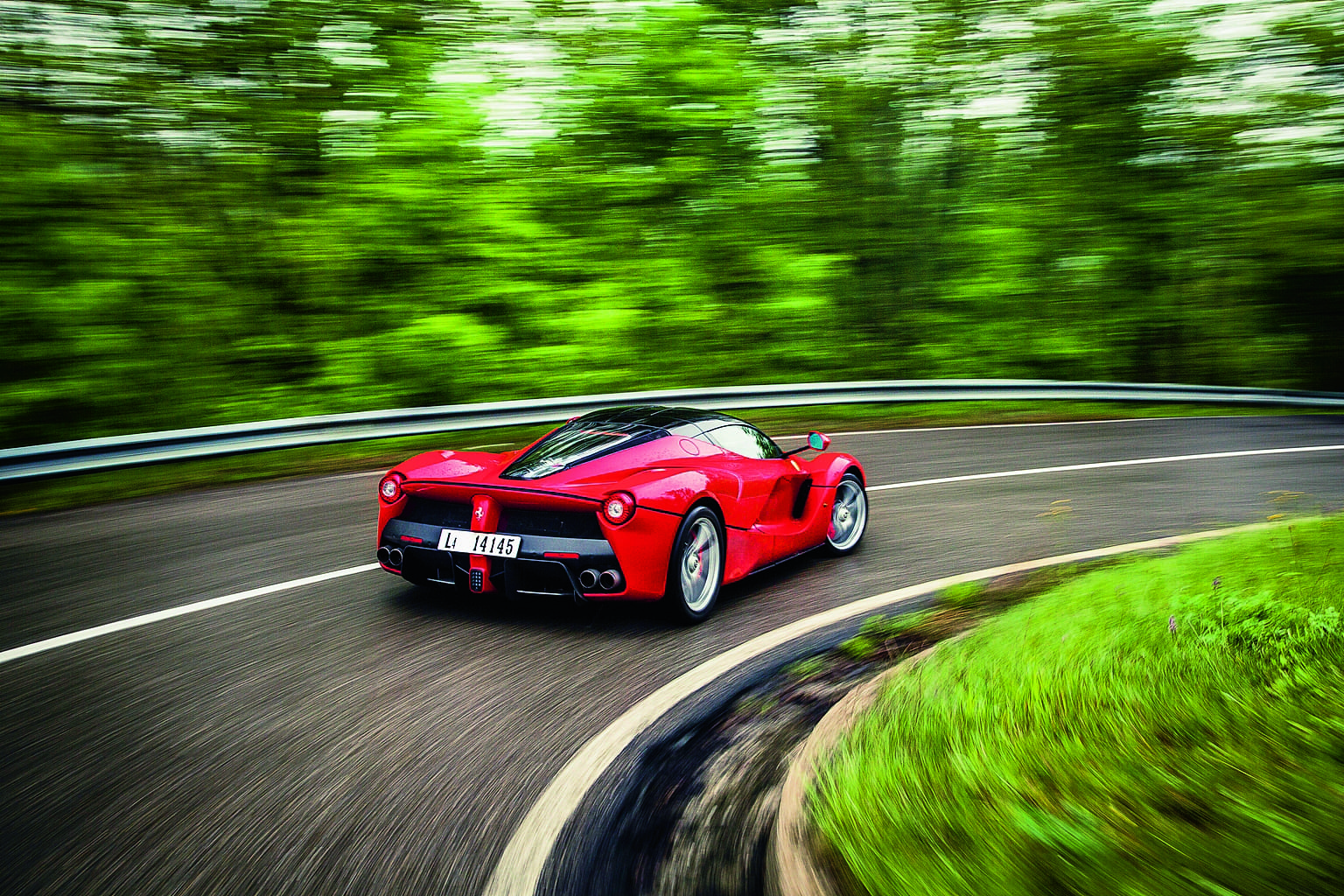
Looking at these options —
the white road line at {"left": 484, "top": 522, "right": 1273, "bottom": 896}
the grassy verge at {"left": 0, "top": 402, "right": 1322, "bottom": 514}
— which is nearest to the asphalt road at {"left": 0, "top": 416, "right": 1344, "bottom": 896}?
the white road line at {"left": 484, "top": 522, "right": 1273, "bottom": 896}

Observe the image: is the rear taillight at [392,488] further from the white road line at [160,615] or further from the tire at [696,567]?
the tire at [696,567]

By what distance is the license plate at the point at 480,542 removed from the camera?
4.76 metres

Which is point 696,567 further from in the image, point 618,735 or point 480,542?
point 618,735

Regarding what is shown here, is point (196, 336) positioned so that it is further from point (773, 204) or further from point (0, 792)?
point (0, 792)

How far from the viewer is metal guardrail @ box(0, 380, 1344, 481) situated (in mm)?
8523

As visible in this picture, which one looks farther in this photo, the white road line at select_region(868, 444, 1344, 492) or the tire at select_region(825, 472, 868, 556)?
the white road line at select_region(868, 444, 1344, 492)

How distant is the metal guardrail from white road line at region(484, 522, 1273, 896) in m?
6.41

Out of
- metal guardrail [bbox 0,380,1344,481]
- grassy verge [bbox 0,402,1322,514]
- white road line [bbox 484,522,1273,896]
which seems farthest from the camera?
grassy verge [bbox 0,402,1322,514]

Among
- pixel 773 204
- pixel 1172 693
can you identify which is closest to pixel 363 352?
pixel 773 204

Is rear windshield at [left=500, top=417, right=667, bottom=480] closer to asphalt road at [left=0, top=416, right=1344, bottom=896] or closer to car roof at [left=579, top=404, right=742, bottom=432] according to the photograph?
car roof at [left=579, top=404, right=742, bottom=432]

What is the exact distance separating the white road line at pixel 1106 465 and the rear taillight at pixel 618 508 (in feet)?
15.2

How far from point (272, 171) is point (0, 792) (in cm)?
1292

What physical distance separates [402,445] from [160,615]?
6.60m

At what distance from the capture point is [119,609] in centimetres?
517
